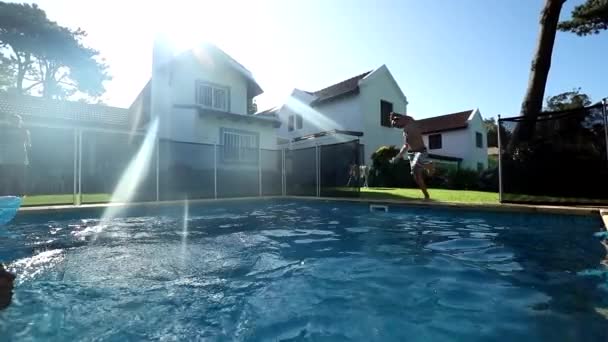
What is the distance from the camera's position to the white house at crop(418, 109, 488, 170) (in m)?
25.0

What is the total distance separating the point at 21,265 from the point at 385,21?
1081 cm

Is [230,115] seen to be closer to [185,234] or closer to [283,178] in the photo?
[283,178]

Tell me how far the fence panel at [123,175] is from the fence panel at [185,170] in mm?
327

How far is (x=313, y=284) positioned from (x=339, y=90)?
802 inches

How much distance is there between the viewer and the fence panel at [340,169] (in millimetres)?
9484

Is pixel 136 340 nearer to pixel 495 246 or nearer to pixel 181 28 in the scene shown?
pixel 495 246

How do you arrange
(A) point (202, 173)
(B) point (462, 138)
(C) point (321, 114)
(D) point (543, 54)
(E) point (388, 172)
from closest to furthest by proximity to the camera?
(A) point (202, 173) → (D) point (543, 54) → (E) point (388, 172) → (C) point (321, 114) → (B) point (462, 138)

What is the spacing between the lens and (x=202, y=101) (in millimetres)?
15453

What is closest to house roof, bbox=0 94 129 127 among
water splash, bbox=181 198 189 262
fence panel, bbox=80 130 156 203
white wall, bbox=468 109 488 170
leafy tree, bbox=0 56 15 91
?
fence panel, bbox=80 130 156 203

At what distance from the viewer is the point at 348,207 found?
816 centimetres

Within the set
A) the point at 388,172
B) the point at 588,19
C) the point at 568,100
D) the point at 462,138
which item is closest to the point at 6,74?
the point at 388,172

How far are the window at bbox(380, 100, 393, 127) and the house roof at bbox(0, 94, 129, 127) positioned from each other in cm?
1520

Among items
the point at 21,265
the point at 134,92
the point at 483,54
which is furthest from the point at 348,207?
the point at 134,92

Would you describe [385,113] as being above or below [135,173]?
above
